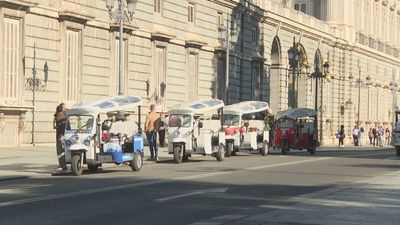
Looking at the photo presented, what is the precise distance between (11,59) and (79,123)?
1275 centimetres

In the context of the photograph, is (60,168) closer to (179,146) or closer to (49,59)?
(179,146)

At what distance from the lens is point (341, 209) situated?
43.8 feet

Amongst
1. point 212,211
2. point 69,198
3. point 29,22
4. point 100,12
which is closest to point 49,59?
point 29,22

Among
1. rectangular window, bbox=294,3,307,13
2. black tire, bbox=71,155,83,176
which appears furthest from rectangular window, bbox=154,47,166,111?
rectangular window, bbox=294,3,307,13

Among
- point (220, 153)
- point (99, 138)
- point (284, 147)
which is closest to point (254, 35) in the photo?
point (284, 147)

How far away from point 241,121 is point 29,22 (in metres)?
10.3

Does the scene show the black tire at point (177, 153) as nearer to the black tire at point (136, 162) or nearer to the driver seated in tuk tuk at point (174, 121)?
the driver seated in tuk tuk at point (174, 121)

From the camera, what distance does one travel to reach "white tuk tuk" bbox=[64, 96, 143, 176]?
2148cm

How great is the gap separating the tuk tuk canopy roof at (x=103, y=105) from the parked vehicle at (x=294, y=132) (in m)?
16.9

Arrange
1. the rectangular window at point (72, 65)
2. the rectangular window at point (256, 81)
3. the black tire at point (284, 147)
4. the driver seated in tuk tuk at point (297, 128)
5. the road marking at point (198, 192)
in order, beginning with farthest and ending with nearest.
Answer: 1. the rectangular window at point (256, 81)
2. the driver seated in tuk tuk at point (297, 128)
3. the black tire at point (284, 147)
4. the rectangular window at point (72, 65)
5. the road marking at point (198, 192)

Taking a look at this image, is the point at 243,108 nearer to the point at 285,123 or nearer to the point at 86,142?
the point at 285,123

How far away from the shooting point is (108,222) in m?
11.9

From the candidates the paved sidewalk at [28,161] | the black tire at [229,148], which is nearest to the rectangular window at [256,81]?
the paved sidewalk at [28,161]

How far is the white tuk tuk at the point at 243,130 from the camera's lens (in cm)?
3286
